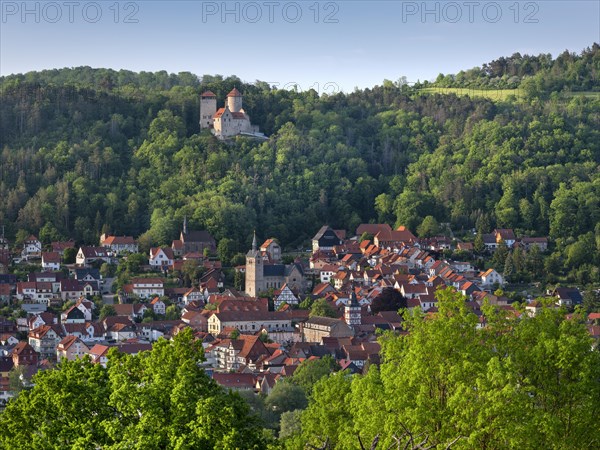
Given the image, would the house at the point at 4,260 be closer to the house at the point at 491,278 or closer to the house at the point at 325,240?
the house at the point at 325,240

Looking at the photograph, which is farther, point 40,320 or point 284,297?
point 284,297

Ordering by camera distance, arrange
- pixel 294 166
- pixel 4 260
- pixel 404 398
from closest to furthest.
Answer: pixel 404 398
pixel 4 260
pixel 294 166

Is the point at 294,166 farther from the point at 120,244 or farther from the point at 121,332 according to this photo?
the point at 121,332

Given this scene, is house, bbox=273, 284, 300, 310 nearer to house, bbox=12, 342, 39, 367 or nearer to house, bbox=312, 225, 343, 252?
house, bbox=312, 225, 343, 252

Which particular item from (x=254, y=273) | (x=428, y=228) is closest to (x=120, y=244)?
(x=254, y=273)

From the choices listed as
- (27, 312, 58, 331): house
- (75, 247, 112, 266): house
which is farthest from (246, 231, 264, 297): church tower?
(27, 312, 58, 331): house

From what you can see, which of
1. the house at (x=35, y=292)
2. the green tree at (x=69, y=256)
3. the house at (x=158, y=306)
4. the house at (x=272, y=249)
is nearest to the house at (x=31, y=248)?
the green tree at (x=69, y=256)
